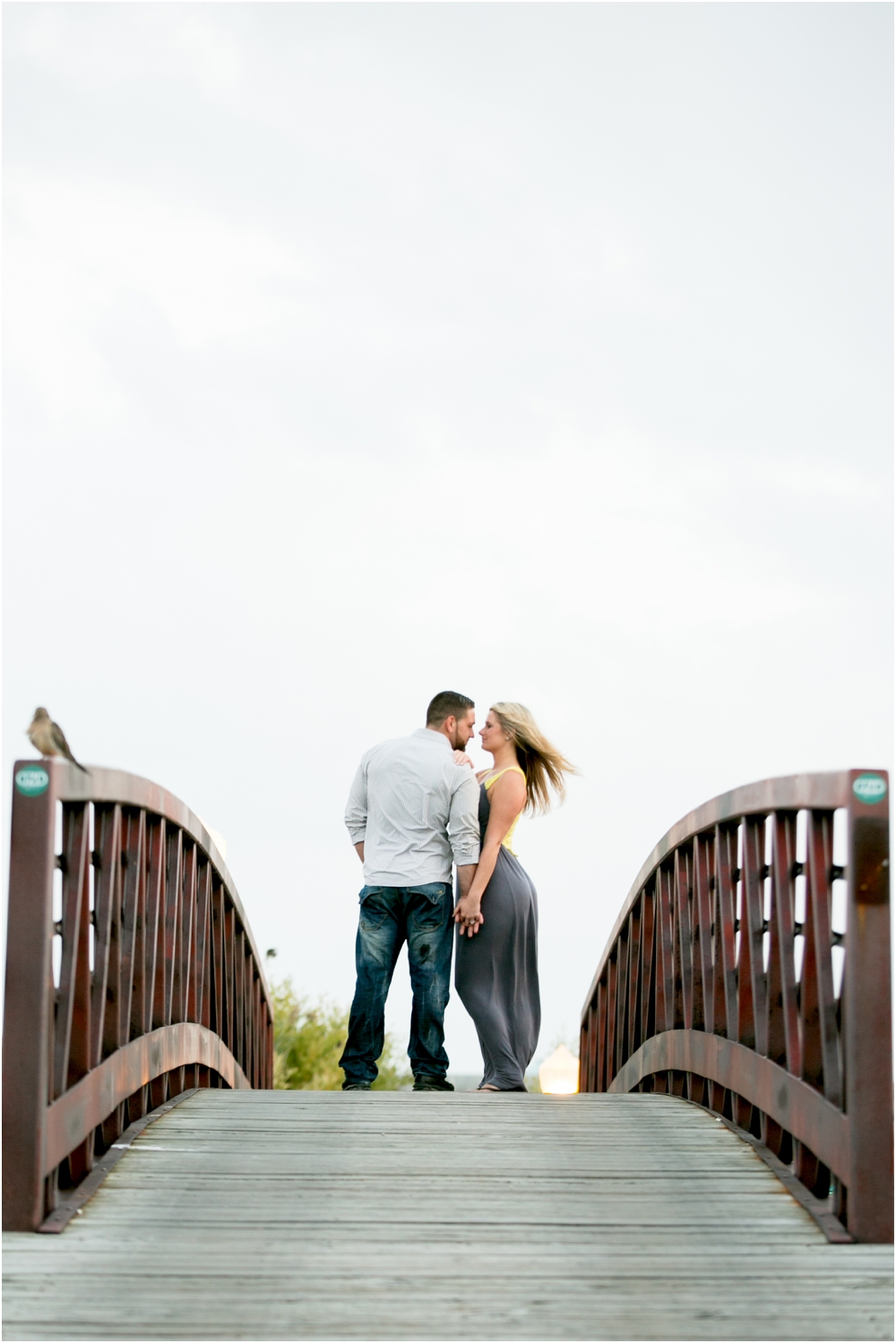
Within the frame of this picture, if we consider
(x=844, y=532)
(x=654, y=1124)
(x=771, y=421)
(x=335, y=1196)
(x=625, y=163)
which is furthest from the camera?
(x=844, y=532)

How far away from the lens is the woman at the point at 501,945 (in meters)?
6.40

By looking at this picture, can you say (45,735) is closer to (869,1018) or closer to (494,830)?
(869,1018)

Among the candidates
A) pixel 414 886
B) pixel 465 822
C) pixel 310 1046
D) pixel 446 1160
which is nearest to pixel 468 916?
pixel 414 886

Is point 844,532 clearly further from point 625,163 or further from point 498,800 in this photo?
point 498,800

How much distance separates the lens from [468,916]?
20.8 feet

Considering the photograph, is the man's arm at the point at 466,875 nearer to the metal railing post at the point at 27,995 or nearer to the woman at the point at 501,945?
the woman at the point at 501,945

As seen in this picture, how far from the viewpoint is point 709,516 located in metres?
49.8

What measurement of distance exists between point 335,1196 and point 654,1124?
4.81 feet

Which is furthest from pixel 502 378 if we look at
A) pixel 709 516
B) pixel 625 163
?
pixel 625 163

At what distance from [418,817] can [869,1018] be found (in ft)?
9.72

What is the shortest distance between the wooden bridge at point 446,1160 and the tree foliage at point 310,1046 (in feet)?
67.8

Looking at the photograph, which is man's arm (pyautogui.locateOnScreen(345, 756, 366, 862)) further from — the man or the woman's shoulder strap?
the woman's shoulder strap

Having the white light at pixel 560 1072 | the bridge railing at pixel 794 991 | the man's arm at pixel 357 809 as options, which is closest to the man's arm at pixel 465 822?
the man's arm at pixel 357 809

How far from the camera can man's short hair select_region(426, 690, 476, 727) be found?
652 cm
